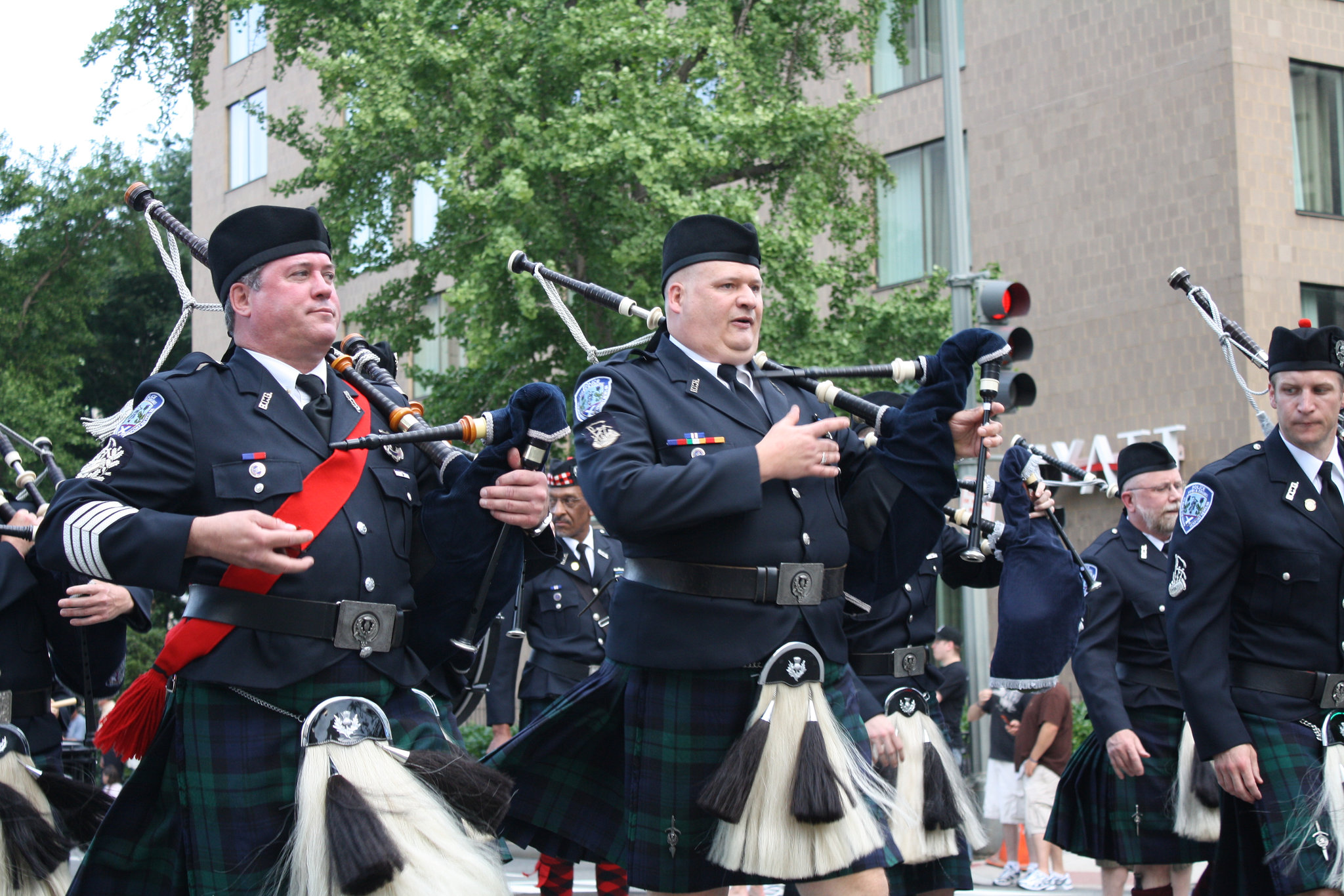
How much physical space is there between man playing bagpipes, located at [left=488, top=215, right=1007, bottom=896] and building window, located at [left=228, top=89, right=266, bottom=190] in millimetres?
22279

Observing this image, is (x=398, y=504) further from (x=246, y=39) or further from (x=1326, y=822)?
(x=246, y=39)

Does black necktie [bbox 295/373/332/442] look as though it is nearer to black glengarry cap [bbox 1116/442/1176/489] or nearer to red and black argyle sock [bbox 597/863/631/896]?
red and black argyle sock [bbox 597/863/631/896]

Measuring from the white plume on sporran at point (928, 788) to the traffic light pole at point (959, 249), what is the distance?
13.4 ft

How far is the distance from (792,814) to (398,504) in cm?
121

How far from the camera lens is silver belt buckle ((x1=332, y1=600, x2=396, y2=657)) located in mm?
3328

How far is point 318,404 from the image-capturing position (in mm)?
3551

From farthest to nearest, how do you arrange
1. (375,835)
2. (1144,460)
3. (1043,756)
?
(1043,756) → (1144,460) → (375,835)

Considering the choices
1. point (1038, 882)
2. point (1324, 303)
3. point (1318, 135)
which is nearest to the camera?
point (1038, 882)

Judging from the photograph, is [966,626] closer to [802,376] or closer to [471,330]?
[471,330]

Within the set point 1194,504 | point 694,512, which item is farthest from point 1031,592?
point 694,512

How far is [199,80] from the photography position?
654 inches

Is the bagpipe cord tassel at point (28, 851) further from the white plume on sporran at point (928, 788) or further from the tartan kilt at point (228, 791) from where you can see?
the white plume on sporran at point (928, 788)

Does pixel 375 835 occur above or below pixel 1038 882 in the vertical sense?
above

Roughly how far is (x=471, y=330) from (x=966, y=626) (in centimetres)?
481
